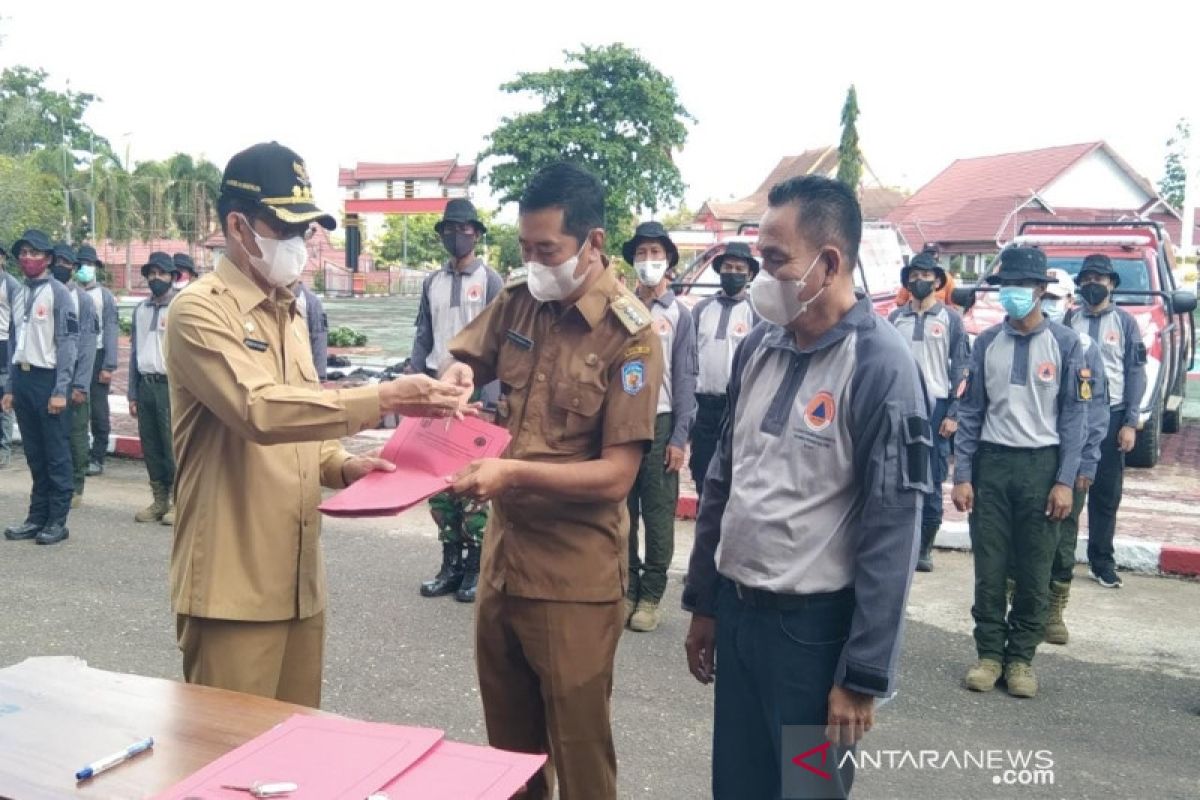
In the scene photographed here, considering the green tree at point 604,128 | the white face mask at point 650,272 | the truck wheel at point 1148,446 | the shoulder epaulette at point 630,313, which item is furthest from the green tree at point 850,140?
the shoulder epaulette at point 630,313

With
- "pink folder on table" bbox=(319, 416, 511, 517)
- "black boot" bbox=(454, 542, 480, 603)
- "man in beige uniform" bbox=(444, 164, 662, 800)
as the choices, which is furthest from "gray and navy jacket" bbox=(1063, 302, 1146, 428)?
"pink folder on table" bbox=(319, 416, 511, 517)

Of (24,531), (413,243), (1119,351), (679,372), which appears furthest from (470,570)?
(413,243)

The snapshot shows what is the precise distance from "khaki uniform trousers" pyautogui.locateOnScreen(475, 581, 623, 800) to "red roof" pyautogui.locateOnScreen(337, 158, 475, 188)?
75.6 m

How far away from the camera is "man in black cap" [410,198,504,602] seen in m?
6.02

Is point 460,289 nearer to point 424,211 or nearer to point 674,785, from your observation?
point 674,785

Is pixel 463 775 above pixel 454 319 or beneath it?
beneath

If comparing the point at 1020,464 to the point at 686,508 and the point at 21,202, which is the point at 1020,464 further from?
the point at 21,202

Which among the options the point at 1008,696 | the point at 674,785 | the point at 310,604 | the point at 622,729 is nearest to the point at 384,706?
the point at 622,729

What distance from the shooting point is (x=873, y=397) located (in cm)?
233

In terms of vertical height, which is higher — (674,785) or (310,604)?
(310,604)

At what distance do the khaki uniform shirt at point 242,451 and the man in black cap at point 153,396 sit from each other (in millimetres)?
5361

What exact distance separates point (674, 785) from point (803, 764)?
1511 mm

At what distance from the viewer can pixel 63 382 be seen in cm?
724

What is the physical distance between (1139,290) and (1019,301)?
20.4 ft
